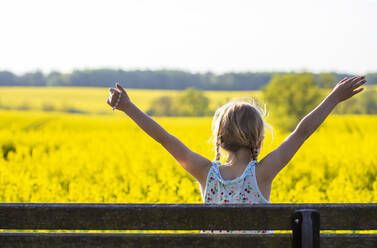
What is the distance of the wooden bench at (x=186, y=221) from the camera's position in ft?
6.24

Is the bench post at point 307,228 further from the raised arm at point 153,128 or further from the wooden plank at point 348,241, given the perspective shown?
the raised arm at point 153,128

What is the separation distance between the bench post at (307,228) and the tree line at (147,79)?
38057 mm

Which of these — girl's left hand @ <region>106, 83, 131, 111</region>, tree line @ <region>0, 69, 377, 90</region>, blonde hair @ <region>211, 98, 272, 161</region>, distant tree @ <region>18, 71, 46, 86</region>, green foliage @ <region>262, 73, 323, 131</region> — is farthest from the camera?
distant tree @ <region>18, 71, 46, 86</region>

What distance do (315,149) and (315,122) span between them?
21.9 ft

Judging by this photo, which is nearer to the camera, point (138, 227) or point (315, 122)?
point (138, 227)

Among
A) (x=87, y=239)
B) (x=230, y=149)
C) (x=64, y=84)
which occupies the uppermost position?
(x=64, y=84)

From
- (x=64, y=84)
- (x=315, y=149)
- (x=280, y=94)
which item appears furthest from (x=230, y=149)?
(x=64, y=84)

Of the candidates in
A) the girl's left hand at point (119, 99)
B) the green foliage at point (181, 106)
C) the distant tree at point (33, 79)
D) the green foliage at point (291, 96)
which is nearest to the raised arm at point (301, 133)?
the girl's left hand at point (119, 99)

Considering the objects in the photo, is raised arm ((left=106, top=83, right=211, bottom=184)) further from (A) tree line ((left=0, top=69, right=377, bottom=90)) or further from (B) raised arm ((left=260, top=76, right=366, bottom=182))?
(A) tree line ((left=0, top=69, right=377, bottom=90))

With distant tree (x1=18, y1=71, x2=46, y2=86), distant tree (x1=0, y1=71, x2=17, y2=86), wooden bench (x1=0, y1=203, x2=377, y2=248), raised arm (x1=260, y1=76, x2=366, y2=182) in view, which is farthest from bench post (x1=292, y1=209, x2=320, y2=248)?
distant tree (x1=18, y1=71, x2=46, y2=86)

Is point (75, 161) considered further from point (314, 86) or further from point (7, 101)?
point (7, 101)

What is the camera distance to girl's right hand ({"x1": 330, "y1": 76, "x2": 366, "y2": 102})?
2322 mm

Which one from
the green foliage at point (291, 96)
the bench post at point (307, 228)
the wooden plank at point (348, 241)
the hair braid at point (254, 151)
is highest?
the green foliage at point (291, 96)

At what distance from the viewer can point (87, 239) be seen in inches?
77.2
